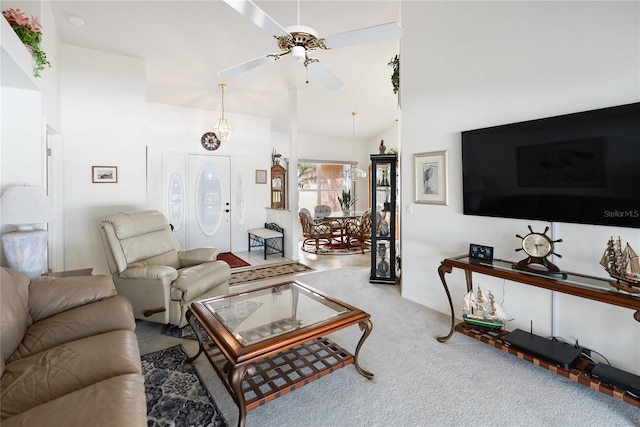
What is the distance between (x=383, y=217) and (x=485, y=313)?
79.2 inches

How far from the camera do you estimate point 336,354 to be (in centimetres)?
209

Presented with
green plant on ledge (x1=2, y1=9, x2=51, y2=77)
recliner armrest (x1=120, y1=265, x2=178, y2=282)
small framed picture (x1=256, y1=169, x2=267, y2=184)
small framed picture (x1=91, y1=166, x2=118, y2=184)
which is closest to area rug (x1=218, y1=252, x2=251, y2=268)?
small framed picture (x1=256, y1=169, x2=267, y2=184)

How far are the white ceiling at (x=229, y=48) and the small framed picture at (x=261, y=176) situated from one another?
1220 mm

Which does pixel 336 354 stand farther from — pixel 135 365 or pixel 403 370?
pixel 135 365

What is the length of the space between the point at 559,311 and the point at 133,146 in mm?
5028

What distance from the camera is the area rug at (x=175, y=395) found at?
170cm

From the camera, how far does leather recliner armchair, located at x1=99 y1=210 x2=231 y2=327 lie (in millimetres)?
2691

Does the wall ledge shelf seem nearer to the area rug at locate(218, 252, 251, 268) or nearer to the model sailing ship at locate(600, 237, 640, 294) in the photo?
the area rug at locate(218, 252, 251, 268)

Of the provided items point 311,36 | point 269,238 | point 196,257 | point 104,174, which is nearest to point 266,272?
point 269,238

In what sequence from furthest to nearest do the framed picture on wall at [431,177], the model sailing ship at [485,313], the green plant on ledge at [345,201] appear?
1. the green plant on ledge at [345,201]
2. the framed picture on wall at [431,177]
3. the model sailing ship at [485,313]

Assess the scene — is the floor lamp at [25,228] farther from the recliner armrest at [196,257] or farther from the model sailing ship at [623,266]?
the model sailing ship at [623,266]

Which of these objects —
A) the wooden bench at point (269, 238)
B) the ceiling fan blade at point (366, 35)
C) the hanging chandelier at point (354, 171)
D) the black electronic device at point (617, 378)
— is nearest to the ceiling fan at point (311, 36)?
the ceiling fan blade at point (366, 35)

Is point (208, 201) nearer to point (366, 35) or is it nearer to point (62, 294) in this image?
point (62, 294)

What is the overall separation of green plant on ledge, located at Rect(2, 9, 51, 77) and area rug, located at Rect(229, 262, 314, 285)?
3.01 metres
